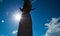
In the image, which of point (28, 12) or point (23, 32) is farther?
point (28, 12)

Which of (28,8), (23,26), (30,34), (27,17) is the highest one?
(28,8)

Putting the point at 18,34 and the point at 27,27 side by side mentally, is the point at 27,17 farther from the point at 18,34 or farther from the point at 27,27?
the point at 18,34

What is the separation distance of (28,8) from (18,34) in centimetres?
272

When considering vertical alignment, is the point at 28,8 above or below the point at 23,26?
above

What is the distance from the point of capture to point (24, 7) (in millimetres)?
12125

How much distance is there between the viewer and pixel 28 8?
12141mm

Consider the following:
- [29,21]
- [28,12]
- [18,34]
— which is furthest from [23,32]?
[28,12]

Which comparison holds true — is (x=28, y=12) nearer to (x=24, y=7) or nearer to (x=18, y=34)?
(x=24, y=7)

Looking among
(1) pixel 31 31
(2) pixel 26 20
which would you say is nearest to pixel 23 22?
(2) pixel 26 20

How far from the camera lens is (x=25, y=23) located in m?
11.4

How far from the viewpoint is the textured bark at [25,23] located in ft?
36.7

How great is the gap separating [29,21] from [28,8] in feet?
4.33

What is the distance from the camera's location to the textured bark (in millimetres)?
11188

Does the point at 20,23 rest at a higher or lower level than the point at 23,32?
higher
